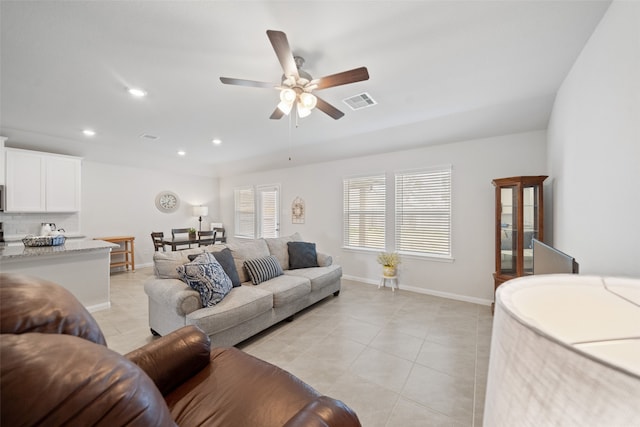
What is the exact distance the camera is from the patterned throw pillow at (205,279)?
2332 mm

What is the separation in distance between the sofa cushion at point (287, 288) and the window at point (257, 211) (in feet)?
10.4

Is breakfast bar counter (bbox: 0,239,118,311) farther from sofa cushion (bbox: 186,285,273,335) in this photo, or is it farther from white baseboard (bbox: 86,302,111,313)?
sofa cushion (bbox: 186,285,273,335)

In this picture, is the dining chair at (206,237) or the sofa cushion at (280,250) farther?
the dining chair at (206,237)

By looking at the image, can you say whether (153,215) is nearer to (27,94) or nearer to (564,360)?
(27,94)

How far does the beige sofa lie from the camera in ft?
7.33

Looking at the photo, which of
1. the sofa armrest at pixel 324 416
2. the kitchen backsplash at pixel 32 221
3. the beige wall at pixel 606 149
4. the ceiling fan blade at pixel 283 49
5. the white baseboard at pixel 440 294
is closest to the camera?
the sofa armrest at pixel 324 416

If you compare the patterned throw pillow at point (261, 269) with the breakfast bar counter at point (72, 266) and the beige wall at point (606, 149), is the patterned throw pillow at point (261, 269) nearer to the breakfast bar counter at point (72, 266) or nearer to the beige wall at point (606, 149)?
the breakfast bar counter at point (72, 266)

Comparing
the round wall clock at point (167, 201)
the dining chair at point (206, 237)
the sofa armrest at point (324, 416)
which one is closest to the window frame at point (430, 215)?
the sofa armrest at point (324, 416)

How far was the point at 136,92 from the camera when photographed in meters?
2.78

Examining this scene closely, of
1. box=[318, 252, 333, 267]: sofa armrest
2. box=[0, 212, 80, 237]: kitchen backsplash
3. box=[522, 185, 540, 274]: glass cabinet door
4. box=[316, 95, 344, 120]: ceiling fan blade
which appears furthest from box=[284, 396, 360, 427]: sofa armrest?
box=[0, 212, 80, 237]: kitchen backsplash

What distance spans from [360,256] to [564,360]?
15.3ft

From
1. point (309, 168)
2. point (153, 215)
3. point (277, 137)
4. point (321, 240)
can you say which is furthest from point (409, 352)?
point (153, 215)

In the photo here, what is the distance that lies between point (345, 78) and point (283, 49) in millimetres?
506

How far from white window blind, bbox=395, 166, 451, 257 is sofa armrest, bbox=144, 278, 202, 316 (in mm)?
3334
